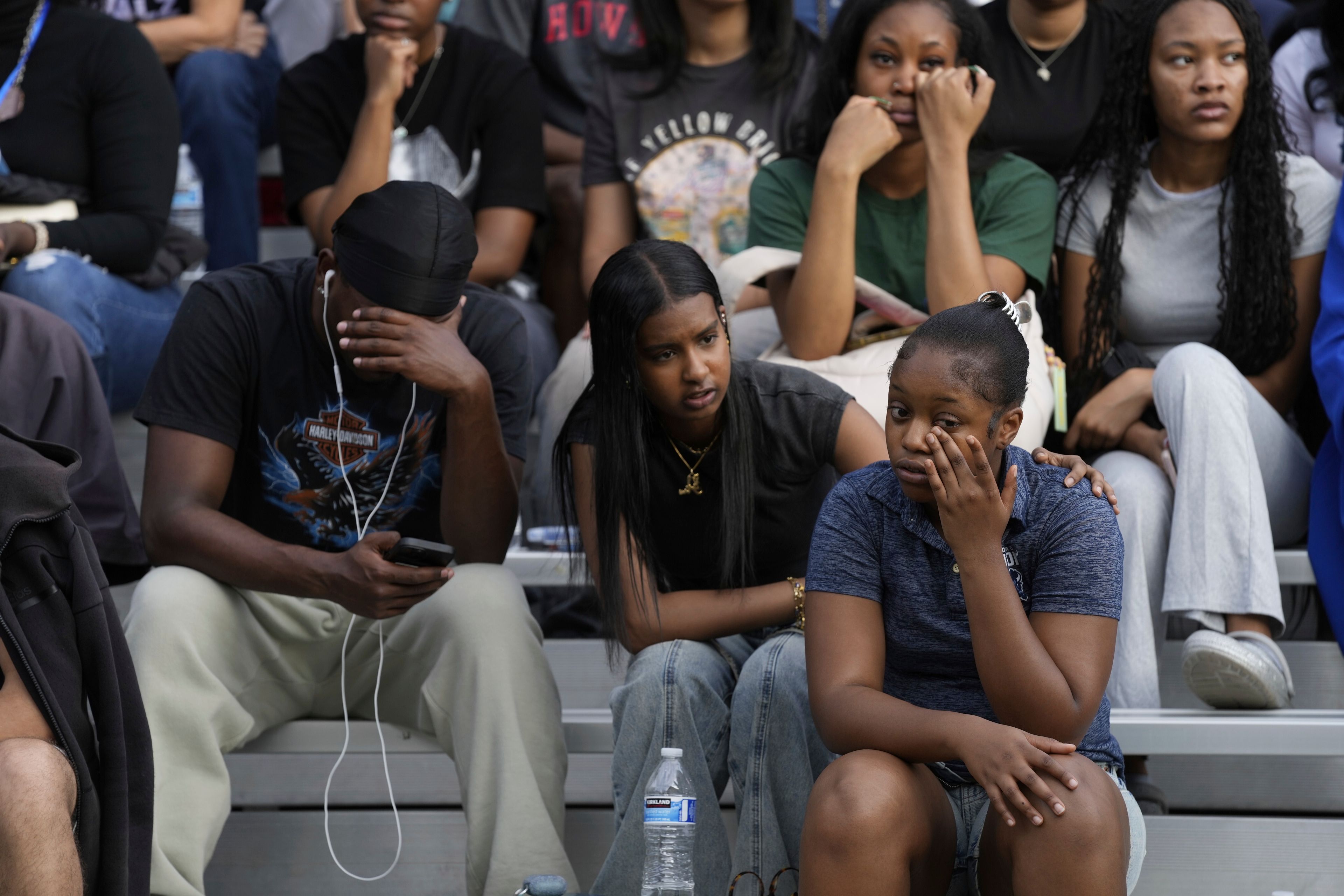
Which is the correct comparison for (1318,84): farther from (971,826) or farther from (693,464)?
(971,826)

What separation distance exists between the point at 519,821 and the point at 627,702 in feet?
0.83

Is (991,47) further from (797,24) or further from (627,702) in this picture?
(627,702)

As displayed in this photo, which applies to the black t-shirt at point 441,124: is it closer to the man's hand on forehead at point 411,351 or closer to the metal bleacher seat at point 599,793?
the metal bleacher seat at point 599,793

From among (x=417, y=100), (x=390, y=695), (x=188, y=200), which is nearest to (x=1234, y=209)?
(x=390, y=695)

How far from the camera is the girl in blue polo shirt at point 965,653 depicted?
1.78m

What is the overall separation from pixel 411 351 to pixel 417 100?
1527 millimetres

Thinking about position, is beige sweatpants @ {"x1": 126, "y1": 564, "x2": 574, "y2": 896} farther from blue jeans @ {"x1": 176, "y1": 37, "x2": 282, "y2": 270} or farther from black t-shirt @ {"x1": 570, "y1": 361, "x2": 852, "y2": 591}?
blue jeans @ {"x1": 176, "y1": 37, "x2": 282, "y2": 270}

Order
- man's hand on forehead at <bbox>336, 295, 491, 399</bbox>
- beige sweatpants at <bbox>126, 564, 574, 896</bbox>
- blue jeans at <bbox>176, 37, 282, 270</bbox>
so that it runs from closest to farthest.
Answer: beige sweatpants at <bbox>126, 564, 574, 896</bbox> → man's hand on forehead at <bbox>336, 295, 491, 399</bbox> → blue jeans at <bbox>176, 37, 282, 270</bbox>

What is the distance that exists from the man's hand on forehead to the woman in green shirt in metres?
0.70

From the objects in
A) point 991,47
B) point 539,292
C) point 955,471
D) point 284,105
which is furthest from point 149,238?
point 955,471

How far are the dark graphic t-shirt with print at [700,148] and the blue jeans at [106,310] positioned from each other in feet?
3.58

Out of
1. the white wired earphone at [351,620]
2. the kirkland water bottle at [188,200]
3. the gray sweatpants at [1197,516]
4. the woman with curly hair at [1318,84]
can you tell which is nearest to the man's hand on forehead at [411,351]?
the white wired earphone at [351,620]

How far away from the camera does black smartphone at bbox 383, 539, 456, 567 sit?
7.53ft

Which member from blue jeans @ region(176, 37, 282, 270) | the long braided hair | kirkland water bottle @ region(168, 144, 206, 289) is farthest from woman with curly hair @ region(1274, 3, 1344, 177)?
kirkland water bottle @ region(168, 144, 206, 289)
